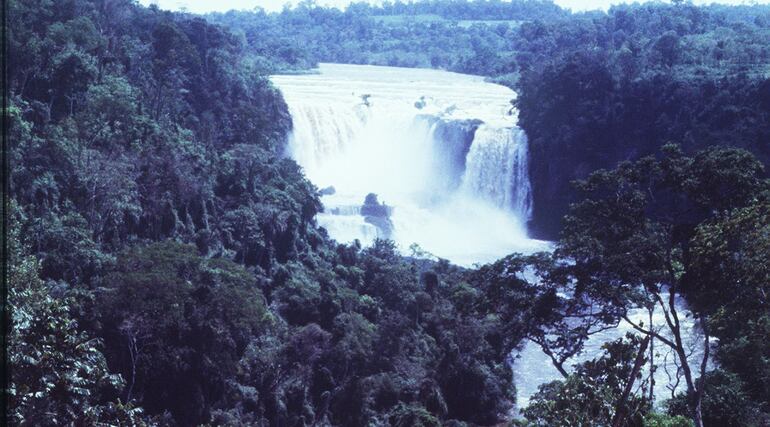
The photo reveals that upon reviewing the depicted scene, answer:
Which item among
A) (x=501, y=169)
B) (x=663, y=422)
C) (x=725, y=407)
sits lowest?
(x=725, y=407)

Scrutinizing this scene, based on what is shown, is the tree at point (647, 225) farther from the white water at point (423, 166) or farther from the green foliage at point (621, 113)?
the green foliage at point (621, 113)

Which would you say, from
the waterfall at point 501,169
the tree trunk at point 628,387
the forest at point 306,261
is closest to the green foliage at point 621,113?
the forest at point 306,261

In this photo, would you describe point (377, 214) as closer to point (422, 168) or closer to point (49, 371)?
point (422, 168)

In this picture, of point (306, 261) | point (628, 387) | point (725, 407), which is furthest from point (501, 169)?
point (628, 387)

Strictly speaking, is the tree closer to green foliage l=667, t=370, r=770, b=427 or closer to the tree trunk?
green foliage l=667, t=370, r=770, b=427

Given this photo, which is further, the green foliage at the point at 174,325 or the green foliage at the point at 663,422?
the green foliage at the point at 174,325

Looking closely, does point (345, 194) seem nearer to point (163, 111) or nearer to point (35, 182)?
point (163, 111)
